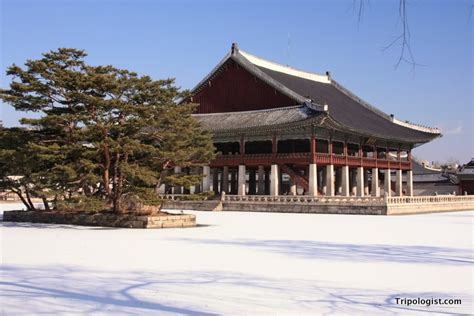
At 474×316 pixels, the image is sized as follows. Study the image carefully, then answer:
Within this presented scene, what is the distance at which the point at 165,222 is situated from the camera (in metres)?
23.2

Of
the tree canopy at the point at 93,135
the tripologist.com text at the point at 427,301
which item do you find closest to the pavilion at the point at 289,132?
the tree canopy at the point at 93,135

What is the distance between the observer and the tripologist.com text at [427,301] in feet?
25.4

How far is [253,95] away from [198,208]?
12469mm

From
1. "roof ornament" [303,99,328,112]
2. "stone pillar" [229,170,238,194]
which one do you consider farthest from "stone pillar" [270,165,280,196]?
"stone pillar" [229,170,238,194]

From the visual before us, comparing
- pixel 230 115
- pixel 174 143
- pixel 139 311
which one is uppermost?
pixel 230 115

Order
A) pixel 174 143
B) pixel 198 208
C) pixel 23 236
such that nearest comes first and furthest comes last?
1. pixel 23 236
2. pixel 174 143
3. pixel 198 208

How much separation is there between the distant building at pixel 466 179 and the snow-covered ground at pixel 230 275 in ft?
154

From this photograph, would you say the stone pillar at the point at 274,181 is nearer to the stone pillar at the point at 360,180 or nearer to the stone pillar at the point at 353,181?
the stone pillar at the point at 360,180

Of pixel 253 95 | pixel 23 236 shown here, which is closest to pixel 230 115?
pixel 253 95

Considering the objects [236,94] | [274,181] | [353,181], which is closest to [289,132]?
[274,181]

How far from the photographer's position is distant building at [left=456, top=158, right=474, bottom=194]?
59.5 meters

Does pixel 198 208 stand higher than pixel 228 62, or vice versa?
pixel 228 62

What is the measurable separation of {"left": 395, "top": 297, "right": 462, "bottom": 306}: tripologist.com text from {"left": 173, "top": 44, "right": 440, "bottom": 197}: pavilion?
3120 centimetres

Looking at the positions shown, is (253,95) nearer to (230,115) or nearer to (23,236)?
(230,115)
